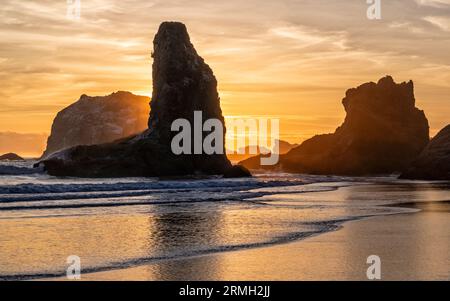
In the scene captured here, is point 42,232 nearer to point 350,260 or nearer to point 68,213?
point 68,213

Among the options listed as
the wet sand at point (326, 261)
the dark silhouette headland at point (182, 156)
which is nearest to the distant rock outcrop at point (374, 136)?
the dark silhouette headland at point (182, 156)

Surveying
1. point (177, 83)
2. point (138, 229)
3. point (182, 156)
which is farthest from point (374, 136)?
point (138, 229)

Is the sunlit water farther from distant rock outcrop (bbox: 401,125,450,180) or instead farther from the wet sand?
distant rock outcrop (bbox: 401,125,450,180)

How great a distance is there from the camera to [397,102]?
143 metres

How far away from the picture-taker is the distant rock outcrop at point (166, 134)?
78.8m

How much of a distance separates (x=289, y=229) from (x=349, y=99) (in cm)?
13733

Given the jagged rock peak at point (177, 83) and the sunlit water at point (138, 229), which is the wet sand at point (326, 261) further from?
the jagged rock peak at point (177, 83)

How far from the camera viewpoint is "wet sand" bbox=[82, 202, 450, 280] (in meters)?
11.3

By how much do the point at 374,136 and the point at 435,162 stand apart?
49612mm

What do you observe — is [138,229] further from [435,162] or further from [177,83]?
[435,162]

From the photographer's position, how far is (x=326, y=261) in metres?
12.9

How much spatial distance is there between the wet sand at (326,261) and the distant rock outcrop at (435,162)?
7316 centimetres

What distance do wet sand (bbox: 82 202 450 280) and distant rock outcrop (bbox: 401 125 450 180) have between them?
240 ft
